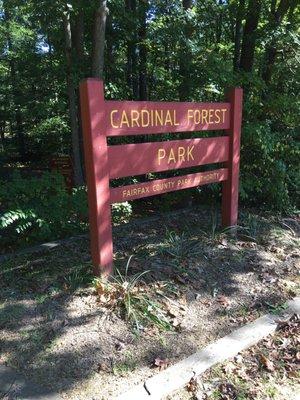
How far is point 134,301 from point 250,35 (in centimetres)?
579

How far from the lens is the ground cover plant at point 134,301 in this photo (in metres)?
2.66

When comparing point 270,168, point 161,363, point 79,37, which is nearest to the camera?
point 161,363

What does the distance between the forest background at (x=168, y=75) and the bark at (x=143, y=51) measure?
0.03 m

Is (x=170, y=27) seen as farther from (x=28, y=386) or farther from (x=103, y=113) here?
(x=28, y=386)

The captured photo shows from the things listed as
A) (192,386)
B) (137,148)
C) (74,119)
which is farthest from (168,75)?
(192,386)

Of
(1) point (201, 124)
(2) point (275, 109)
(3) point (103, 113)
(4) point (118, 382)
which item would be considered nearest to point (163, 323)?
(4) point (118, 382)

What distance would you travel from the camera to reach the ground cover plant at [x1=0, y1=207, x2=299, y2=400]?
2.66m

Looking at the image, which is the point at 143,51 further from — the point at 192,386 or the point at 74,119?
the point at 192,386

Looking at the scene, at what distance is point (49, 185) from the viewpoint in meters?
4.60

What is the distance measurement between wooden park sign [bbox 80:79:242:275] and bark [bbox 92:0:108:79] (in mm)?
2494

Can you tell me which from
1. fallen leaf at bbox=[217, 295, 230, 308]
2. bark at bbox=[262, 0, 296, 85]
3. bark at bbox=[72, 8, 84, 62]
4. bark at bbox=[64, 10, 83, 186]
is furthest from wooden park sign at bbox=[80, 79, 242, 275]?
bark at bbox=[64, 10, 83, 186]

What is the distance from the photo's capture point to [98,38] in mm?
6070

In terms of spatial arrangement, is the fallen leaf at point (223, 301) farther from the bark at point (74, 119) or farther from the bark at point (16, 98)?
the bark at point (16, 98)

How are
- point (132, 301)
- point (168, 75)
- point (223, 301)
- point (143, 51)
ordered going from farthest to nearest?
1. point (143, 51)
2. point (168, 75)
3. point (223, 301)
4. point (132, 301)
